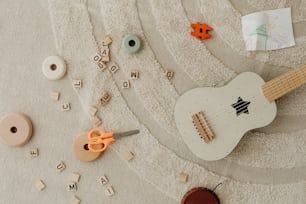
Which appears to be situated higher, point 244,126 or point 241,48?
point 241,48

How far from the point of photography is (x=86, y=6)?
1326 millimetres

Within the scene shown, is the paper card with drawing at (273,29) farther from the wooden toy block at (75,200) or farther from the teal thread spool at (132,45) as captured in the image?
the wooden toy block at (75,200)

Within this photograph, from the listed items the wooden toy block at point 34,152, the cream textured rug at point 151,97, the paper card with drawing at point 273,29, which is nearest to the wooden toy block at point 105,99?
the cream textured rug at point 151,97

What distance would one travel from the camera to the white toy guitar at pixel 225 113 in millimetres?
1230

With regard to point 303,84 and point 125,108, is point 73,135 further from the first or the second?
point 303,84

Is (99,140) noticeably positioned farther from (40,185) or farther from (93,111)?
(40,185)

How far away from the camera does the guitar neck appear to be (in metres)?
1.21

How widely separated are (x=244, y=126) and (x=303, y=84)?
211mm

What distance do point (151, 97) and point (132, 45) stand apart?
6.1 inches

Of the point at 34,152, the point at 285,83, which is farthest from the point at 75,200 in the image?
the point at 285,83

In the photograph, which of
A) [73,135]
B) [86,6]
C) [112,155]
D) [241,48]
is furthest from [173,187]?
[86,6]

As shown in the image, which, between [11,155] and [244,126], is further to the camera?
[11,155]

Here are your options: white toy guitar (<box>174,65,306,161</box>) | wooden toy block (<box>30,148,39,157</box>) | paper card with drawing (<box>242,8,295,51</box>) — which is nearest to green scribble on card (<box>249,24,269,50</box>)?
paper card with drawing (<box>242,8,295,51</box>)

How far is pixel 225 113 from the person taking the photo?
4.08ft
